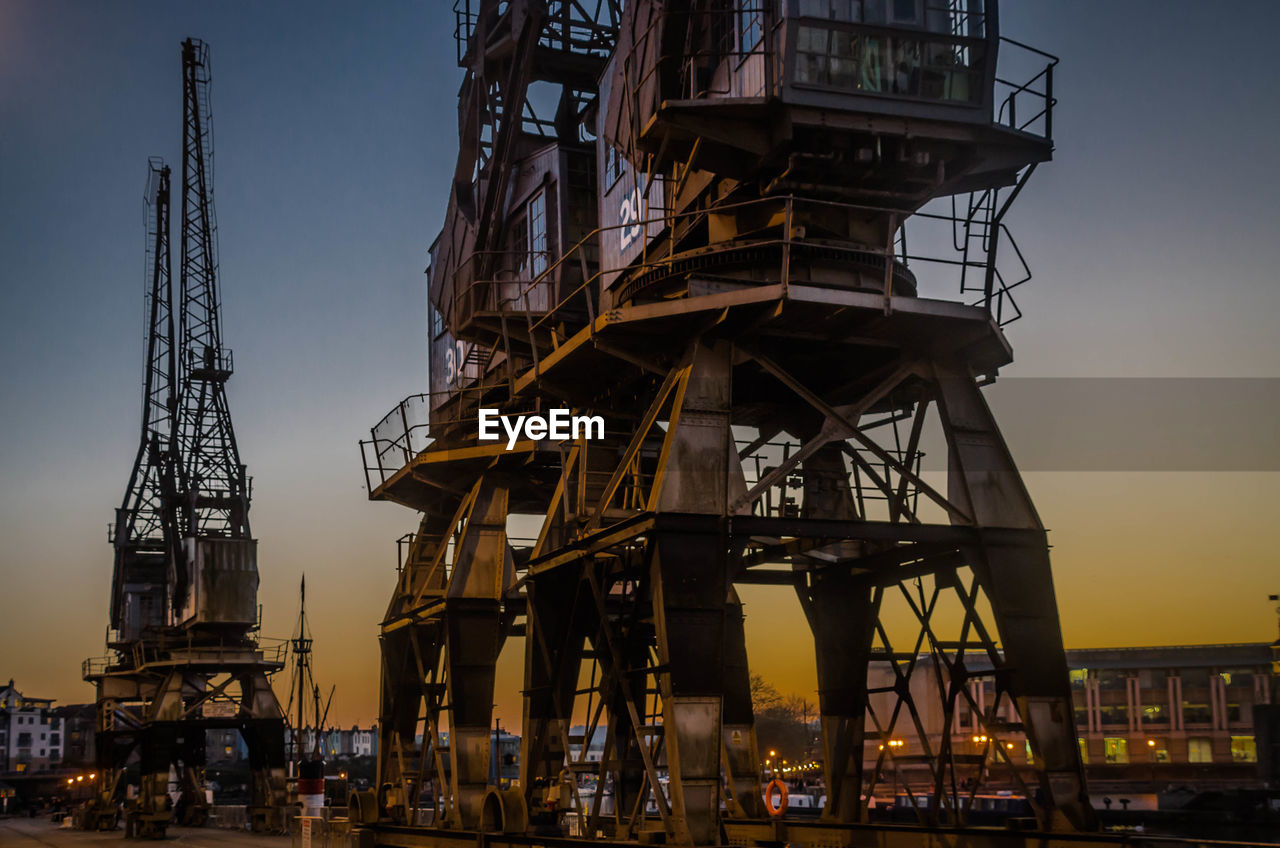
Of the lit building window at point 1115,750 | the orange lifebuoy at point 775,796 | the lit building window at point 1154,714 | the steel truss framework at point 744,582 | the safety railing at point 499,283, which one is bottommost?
the lit building window at point 1115,750

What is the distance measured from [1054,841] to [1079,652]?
11828cm

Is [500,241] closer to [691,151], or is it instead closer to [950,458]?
[691,151]

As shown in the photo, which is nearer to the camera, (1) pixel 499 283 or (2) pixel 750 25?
(2) pixel 750 25

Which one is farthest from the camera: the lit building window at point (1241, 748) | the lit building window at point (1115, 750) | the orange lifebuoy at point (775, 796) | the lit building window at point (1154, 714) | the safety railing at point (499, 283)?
the lit building window at point (1115, 750)

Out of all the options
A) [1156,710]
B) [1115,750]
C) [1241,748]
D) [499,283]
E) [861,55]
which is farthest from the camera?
[1115,750]

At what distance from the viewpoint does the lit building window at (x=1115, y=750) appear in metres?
123

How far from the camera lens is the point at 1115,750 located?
12331cm

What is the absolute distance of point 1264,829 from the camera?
71750 mm

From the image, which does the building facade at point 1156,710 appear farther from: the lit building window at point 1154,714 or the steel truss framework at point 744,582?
the steel truss framework at point 744,582

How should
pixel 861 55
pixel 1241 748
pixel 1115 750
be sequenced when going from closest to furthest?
pixel 861 55 → pixel 1241 748 → pixel 1115 750

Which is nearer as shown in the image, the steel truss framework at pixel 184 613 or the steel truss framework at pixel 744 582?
the steel truss framework at pixel 744 582

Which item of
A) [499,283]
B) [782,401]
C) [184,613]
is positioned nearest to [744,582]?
[782,401]

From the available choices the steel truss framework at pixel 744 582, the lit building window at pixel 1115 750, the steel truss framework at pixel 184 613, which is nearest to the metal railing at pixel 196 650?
the steel truss framework at pixel 184 613

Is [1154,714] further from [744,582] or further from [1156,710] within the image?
[744,582]
